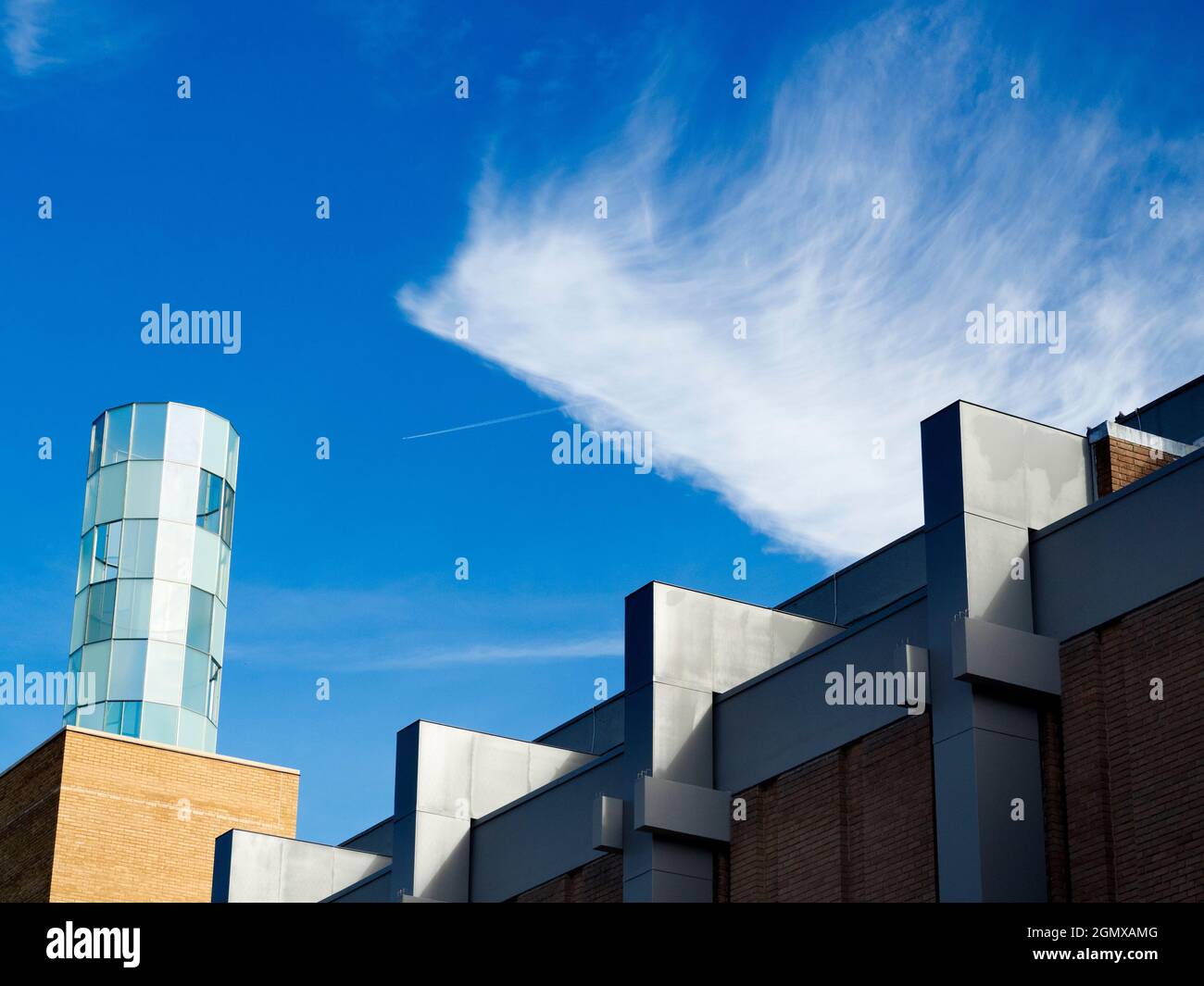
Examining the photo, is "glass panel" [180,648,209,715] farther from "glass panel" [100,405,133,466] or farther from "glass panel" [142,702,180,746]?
"glass panel" [100,405,133,466]

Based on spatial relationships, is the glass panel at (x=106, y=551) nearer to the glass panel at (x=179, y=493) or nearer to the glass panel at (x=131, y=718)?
the glass panel at (x=179, y=493)

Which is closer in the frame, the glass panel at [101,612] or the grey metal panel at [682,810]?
the grey metal panel at [682,810]

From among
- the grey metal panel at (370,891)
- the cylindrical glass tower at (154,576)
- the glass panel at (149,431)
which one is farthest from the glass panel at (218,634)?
the grey metal panel at (370,891)

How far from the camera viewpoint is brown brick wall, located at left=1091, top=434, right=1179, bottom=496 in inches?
758

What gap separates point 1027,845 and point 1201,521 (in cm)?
345

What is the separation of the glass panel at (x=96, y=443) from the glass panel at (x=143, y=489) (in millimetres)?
1220

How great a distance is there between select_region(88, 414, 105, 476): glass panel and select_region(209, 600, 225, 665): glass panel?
4807 millimetres

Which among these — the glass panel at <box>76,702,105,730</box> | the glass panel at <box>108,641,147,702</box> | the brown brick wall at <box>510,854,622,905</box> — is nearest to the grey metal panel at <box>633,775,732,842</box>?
the brown brick wall at <box>510,854,622,905</box>

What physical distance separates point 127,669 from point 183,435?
6.39 metres

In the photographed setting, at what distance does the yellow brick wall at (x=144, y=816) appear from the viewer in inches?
1431

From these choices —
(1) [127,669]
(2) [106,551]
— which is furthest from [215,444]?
(1) [127,669]
